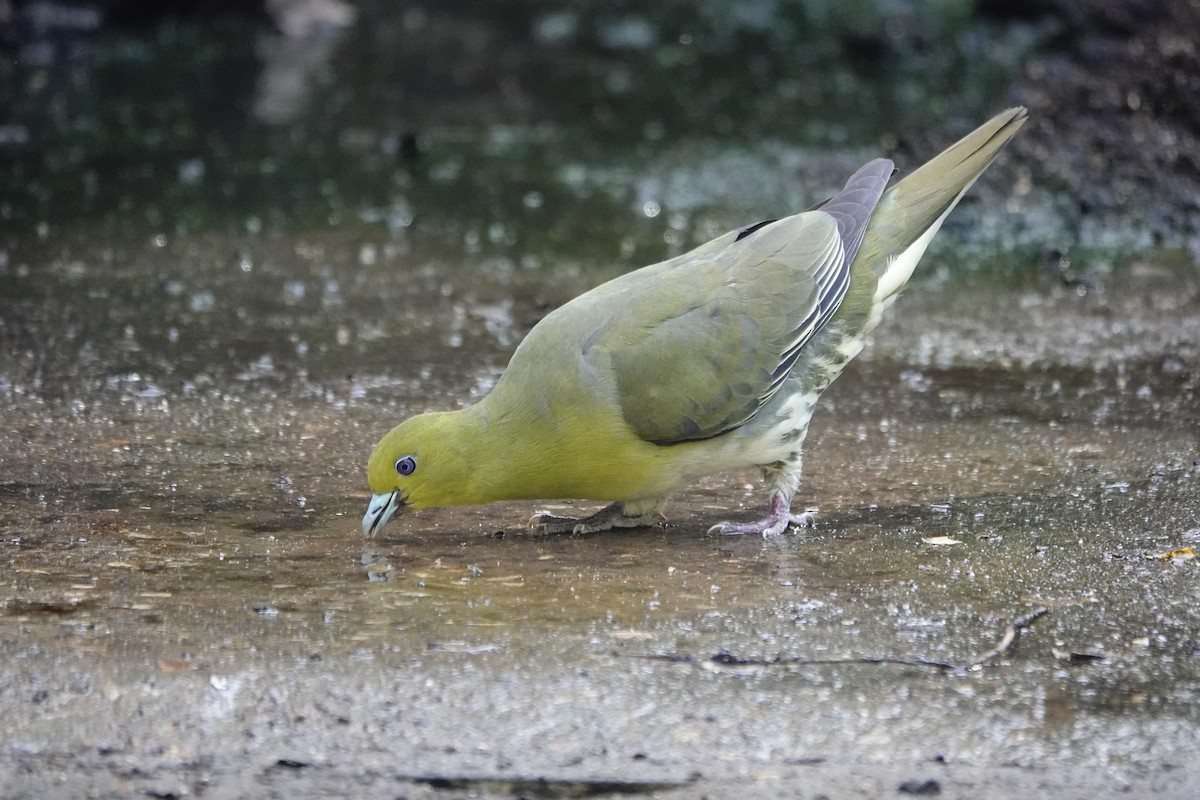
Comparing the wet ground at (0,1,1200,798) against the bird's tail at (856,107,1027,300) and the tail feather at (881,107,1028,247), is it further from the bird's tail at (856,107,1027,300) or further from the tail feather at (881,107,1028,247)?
the tail feather at (881,107,1028,247)

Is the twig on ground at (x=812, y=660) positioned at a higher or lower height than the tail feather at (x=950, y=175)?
lower

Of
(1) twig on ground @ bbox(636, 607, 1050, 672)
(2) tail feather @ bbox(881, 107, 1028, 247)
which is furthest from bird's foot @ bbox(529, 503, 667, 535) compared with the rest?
(2) tail feather @ bbox(881, 107, 1028, 247)

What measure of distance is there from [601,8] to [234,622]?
1452 centimetres

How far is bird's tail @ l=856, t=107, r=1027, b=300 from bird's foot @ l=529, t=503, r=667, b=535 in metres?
1.25

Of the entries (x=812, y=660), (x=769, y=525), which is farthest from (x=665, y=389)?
(x=812, y=660)

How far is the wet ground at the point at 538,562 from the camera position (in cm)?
312

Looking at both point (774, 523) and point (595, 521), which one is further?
point (595, 521)

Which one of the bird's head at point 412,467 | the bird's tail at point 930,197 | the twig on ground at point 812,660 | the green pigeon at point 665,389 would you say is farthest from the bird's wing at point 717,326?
the twig on ground at point 812,660

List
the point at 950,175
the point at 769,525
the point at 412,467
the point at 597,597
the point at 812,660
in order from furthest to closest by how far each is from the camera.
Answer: the point at 950,175, the point at 769,525, the point at 412,467, the point at 597,597, the point at 812,660

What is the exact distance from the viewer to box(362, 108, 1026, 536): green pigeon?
4.24 m

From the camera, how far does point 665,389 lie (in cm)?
436

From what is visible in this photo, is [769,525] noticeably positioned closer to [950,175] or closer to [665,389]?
[665,389]

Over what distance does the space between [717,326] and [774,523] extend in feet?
2.12

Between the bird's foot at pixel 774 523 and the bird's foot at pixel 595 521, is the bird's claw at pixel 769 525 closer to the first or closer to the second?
the bird's foot at pixel 774 523
